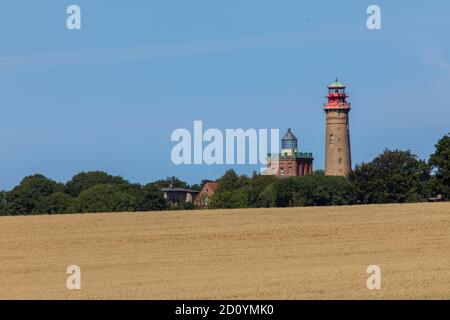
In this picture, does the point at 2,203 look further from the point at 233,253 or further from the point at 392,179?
the point at 233,253

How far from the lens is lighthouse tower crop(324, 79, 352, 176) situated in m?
187

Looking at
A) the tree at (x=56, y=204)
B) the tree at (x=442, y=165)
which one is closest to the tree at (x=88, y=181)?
the tree at (x=56, y=204)

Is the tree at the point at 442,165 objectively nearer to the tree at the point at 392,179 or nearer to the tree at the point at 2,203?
the tree at the point at 392,179

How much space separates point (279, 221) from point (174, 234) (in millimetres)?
7635

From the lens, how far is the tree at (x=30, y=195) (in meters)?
157

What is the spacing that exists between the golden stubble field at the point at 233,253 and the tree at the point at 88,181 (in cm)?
11166

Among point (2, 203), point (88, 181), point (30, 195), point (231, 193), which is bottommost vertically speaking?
point (2, 203)

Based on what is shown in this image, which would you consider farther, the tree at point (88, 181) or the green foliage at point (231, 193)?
the tree at point (88, 181)

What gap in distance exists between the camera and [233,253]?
2074 inches

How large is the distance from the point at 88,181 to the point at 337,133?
3656 centimetres

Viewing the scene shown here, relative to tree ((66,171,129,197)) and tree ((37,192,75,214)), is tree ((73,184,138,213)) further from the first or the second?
tree ((66,171,129,197))

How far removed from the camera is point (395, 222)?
63.6 meters

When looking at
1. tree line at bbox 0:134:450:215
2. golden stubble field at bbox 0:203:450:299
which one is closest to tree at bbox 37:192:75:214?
tree line at bbox 0:134:450:215

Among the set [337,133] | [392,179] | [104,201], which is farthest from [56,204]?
[337,133]
